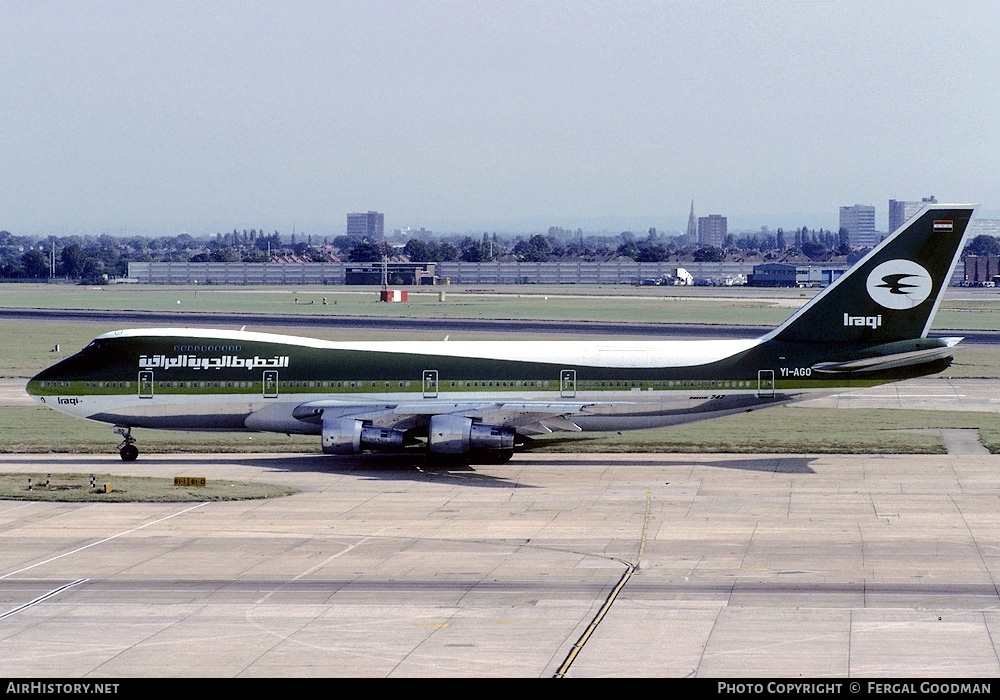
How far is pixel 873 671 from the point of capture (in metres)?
21.6

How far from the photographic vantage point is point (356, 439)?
151 feet

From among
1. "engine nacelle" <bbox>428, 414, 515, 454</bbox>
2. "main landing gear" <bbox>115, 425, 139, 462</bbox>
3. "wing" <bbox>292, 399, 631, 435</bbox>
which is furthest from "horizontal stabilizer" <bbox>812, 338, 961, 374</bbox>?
"main landing gear" <bbox>115, 425, 139, 462</bbox>

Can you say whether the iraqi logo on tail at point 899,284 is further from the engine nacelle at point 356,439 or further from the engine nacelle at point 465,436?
the engine nacelle at point 356,439

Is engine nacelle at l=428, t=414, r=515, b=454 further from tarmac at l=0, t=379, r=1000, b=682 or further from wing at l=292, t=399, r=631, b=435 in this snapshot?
tarmac at l=0, t=379, r=1000, b=682

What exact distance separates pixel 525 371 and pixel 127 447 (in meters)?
15.9

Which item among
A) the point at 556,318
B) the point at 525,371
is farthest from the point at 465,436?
the point at 556,318

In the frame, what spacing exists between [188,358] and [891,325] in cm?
2703

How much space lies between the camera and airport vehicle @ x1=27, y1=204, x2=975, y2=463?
156 ft

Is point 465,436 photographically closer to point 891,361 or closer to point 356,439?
point 356,439

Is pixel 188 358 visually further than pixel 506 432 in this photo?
Yes

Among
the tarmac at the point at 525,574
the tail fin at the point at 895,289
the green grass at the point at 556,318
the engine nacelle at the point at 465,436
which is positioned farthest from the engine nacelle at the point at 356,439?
the tail fin at the point at 895,289
